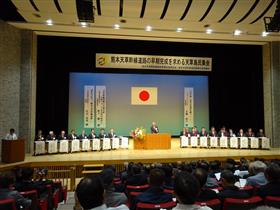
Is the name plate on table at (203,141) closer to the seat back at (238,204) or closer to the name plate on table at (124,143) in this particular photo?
the name plate on table at (124,143)

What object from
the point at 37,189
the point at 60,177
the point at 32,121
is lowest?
the point at 60,177

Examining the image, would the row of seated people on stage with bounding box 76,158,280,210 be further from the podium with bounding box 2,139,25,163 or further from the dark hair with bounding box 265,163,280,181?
the podium with bounding box 2,139,25,163

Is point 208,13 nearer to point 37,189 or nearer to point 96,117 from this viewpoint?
point 96,117

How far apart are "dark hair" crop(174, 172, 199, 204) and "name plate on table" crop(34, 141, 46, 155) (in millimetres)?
8423

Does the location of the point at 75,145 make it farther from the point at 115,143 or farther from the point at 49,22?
the point at 49,22

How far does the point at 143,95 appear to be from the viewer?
1241cm

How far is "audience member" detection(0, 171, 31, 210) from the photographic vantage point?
2.87 metres

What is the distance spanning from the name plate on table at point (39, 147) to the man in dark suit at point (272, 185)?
8.04 metres

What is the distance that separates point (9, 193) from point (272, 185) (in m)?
2.83

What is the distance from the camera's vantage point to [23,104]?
9883 mm

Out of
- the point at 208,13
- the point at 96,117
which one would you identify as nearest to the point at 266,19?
the point at 208,13

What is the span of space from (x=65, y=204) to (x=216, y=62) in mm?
9811

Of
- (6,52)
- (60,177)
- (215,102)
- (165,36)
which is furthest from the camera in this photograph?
(215,102)

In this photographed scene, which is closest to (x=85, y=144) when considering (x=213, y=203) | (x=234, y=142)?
(x=234, y=142)
